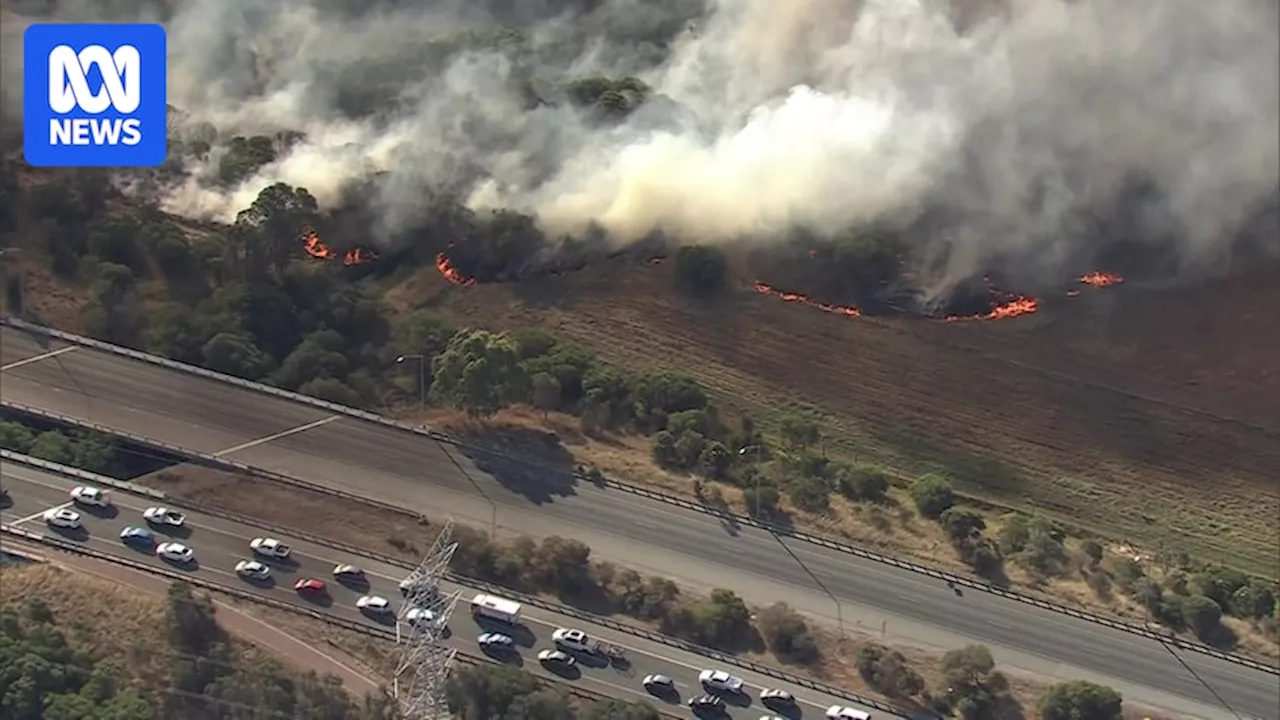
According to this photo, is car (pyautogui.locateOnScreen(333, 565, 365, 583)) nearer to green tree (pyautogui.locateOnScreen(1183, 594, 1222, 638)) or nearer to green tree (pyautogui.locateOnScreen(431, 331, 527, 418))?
green tree (pyautogui.locateOnScreen(431, 331, 527, 418))

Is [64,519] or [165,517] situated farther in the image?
[165,517]

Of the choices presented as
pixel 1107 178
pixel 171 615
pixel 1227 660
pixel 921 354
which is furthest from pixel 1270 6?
pixel 171 615

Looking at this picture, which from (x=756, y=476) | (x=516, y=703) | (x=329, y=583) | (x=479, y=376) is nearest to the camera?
(x=516, y=703)

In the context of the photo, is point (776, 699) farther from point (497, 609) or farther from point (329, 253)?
point (329, 253)

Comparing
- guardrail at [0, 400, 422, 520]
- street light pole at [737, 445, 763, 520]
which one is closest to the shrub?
street light pole at [737, 445, 763, 520]

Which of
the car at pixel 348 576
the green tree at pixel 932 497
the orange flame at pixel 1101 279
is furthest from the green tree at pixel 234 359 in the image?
the orange flame at pixel 1101 279

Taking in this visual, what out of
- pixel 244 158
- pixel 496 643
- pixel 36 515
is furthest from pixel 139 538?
pixel 244 158
